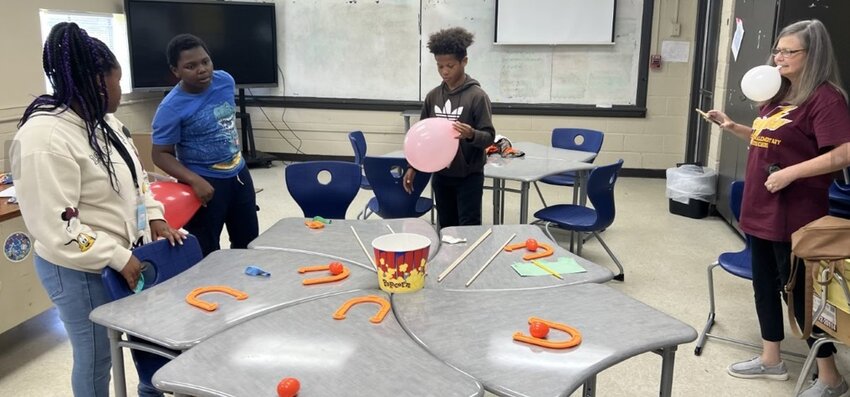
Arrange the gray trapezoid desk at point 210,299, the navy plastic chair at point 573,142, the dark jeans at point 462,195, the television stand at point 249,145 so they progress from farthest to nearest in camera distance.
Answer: the television stand at point 249,145, the navy plastic chair at point 573,142, the dark jeans at point 462,195, the gray trapezoid desk at point 210,299

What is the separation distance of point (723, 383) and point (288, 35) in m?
5.70

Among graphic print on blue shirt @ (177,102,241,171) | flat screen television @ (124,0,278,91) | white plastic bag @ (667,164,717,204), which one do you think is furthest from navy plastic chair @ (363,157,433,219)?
flat screen television @ (124,0,278,91)

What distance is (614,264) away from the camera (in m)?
3.93

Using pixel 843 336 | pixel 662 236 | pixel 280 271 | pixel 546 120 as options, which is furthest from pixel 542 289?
pixel 546 120

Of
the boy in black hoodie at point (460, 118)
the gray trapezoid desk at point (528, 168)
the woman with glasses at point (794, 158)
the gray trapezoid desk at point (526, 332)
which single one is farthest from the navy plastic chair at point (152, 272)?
the woman with glasses at point (794, 158)

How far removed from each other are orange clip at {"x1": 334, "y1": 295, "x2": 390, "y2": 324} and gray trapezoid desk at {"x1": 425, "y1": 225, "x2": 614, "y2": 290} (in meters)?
0.19

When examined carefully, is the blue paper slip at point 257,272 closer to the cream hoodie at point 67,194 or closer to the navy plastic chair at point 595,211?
the cream hoodie at point 67,194

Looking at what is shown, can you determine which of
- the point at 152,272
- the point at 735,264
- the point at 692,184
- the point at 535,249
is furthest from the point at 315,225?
the point at 692,184

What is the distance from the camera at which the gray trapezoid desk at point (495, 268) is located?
1.83 meters

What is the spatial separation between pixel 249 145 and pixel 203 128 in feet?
15.1

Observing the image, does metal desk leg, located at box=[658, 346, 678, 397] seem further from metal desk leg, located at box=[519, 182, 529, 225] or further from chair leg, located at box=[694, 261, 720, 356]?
metal desk leg, located at box=[519, 182, 529, 225]

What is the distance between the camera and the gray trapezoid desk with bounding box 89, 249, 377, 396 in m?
1.54

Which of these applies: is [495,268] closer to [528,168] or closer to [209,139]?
[209,139]

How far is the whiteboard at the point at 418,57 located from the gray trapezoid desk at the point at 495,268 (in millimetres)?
4346
